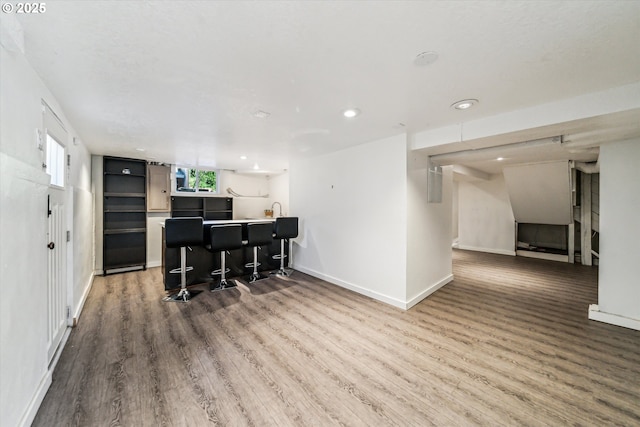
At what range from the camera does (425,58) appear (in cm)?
163

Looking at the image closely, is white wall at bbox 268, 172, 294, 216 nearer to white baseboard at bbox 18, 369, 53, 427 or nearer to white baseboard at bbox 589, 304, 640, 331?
white baseboard at bbox 18, 369, 53, 427

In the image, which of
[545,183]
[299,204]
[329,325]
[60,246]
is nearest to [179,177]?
[299,204]

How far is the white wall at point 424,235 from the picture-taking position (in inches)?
134

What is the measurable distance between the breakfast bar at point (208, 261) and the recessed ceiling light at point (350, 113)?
2.68 m

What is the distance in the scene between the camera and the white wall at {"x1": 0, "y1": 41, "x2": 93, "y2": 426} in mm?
1289

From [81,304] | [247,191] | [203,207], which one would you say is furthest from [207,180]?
[81,304]

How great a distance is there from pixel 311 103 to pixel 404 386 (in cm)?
266

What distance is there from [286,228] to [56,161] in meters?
3.17

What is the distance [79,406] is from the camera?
170 centimetres

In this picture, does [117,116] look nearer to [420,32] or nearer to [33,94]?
[33,94]

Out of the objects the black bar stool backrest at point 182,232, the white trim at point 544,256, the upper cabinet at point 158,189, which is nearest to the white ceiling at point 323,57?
the black bar stool backrest at point 182,232

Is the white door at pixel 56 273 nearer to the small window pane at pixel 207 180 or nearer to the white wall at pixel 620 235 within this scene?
the small window pane at pixel 207 180

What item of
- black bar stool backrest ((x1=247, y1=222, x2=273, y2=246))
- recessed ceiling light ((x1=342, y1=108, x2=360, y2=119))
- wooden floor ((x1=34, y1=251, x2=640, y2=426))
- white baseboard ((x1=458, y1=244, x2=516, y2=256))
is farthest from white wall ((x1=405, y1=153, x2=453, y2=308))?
white baseboard ((x1=458, y1=244, x2=516, y2=256))

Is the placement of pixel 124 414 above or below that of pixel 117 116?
below
